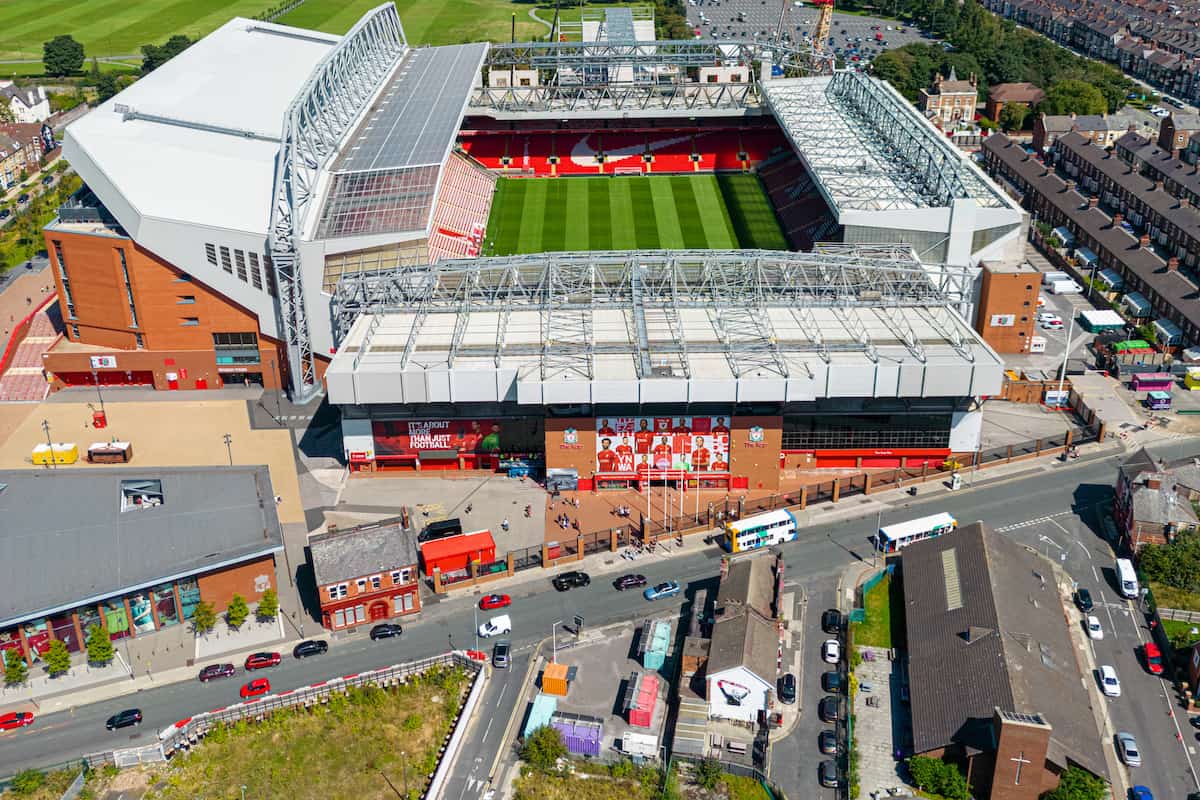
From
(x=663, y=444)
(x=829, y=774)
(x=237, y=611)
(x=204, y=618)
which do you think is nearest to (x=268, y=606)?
(x=237, y=611)

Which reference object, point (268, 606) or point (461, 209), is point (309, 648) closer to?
point (268, 606)

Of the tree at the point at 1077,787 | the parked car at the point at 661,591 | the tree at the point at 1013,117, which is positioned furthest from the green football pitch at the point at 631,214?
the tree at the point at 1077,787

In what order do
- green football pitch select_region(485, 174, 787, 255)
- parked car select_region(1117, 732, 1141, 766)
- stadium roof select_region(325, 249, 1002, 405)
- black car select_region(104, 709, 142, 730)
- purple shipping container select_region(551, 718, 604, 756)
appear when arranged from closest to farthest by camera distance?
parked car select_region(1117, 732, 1141, 766) < purple shipping container select_region(551, 718, 604, 756) < black car select_region(104, 709, 142, 730) < stadium roof select_region(325, 249, 1002, 405) < green football pitch select_region(485, 174, 787, 255)

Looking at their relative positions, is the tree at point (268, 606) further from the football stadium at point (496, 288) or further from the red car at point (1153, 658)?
the red car at point (1153, 658)

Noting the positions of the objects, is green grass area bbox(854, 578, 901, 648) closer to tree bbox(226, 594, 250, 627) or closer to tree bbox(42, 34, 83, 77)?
tree bbox(226, 594, 250, 627)

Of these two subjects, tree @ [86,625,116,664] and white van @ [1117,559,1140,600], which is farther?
white van @ [1117,559,1140,600]

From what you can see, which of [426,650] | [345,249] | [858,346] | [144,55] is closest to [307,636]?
[426,650]

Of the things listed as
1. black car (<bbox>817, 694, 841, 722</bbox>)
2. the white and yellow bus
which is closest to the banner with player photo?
the white and yellow bus
